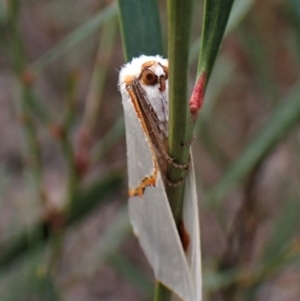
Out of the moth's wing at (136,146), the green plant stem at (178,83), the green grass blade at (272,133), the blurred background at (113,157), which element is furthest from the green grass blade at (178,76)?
the green grass blade at (272,133)

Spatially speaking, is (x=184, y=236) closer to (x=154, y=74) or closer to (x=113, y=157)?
(x=154, y=74)

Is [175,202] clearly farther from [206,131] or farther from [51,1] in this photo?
[51,1]

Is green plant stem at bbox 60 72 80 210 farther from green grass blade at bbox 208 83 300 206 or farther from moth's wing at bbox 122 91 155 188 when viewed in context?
green grass blade at bbox 208 83 300 206

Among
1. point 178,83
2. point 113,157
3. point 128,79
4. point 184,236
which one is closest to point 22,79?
point 128,79

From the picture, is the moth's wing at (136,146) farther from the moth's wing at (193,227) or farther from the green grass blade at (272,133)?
the green grass blade at (272,133)

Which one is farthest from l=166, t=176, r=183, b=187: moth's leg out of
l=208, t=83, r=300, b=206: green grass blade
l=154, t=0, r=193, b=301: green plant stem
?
l=208, t=83, r=300, b=206: green grass blade

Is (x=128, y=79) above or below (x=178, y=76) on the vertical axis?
above

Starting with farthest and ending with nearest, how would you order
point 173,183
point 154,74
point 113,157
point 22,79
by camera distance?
point 113,157 < point 22,79 < point 154,74 < point 173,183
